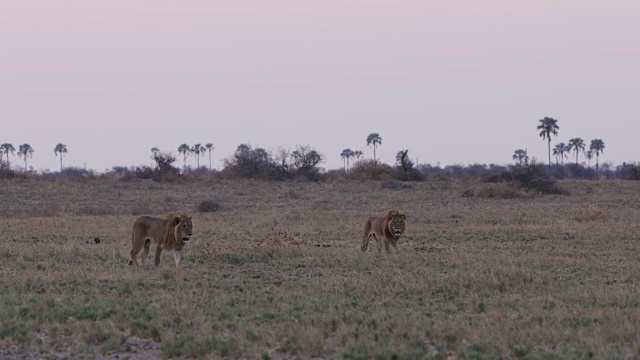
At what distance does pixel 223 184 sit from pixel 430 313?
43459mm

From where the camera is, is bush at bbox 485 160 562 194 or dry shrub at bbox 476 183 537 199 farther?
bush at bbox 485 160 562 194

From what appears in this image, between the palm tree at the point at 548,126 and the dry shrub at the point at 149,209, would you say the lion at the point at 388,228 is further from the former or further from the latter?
the palm tree at the point at 548,126

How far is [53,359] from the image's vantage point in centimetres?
976

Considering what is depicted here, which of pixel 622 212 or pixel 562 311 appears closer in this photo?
pixel 562 311

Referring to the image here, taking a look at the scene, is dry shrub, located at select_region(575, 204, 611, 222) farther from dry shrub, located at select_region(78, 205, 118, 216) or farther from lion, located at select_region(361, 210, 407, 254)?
dry shrub, located at select_region(78, 205, 118, 216)

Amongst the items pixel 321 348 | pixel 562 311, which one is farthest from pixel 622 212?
pixel 321 348

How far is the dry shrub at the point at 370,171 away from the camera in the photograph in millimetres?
64625

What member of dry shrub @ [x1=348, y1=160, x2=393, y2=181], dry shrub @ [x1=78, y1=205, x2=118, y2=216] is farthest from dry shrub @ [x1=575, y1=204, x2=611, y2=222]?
dry shrub @ [x1=348, y1=160, x2=393, y2=181]

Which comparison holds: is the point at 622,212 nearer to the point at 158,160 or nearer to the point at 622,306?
→ the point at 622,306

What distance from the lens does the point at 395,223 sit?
67.4 ft

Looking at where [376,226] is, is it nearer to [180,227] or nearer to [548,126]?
[180,227]

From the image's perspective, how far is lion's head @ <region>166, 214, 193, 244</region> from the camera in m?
17.4

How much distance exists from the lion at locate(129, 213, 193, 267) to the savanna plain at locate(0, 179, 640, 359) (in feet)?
1.45

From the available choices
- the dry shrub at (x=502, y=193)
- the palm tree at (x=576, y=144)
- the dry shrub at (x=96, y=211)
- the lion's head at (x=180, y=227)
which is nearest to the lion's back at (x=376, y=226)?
the lion's head at (x=180, y=227)
